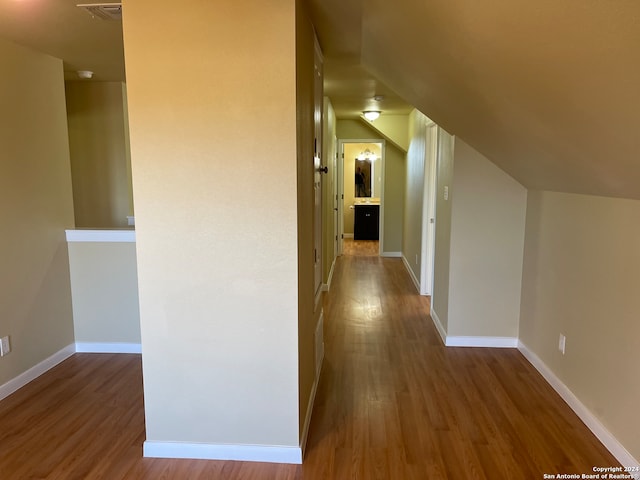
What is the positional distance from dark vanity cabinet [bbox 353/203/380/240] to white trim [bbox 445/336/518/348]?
618cm

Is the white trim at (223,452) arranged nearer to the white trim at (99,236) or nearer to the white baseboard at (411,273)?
the white trim at (99,236)

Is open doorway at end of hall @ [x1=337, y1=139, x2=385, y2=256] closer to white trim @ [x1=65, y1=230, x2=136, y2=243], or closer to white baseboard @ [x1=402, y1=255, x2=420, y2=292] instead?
white baseboard @ [x1=402, y1=255, x2=420, y2=292]

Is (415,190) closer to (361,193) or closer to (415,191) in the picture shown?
(415,191)

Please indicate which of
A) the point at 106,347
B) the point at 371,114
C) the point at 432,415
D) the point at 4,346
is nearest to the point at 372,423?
the point at 432,415

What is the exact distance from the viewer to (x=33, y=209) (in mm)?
3072

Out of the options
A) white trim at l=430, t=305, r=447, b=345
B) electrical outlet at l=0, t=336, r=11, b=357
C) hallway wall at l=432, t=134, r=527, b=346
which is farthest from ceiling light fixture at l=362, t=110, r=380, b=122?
electrical outlet at l=0, t=336, r=11, b=357

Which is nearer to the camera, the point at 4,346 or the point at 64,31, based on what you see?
the point at 64,31

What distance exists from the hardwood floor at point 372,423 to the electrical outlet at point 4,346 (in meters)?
0.29

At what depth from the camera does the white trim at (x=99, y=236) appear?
133 inches

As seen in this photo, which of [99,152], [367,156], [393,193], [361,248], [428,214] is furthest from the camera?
[367,156]

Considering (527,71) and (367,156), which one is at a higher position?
(367,156)

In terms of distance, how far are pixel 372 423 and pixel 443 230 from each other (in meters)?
1.94

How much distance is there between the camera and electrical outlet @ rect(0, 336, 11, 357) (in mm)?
2812

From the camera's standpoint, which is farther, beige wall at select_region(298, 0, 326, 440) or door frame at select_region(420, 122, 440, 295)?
door frame at select_region(420, 122, 440, 295)
